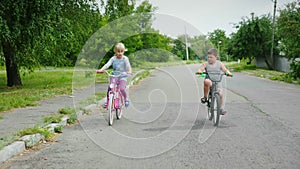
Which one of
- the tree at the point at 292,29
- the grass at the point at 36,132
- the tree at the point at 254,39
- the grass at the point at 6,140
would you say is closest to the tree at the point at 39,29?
the grass at the point at 36,132

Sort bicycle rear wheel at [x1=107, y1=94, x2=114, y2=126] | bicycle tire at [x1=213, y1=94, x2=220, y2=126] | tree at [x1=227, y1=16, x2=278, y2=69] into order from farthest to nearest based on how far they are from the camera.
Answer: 1. tree at [x1=227, y1=16, x2=278, y2=69]
2. bicycle rear wheel at [x1=107, y1=94, x2=114, y2=126]
3. bicycle tire at [x1=213, y1=94, x2=220, y2=126]

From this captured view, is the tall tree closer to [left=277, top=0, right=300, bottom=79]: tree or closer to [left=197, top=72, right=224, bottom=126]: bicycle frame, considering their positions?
[left=197, top=72, right=224, bottom=126]: bicycle frame

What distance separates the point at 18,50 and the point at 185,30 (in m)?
10.1

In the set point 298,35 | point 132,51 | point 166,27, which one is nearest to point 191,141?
point 166,27

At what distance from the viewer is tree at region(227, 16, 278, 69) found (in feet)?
133

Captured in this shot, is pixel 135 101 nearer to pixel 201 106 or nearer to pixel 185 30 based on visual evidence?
pixel 201 106

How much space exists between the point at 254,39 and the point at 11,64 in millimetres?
29997

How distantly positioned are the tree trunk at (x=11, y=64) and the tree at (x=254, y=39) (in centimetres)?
2874

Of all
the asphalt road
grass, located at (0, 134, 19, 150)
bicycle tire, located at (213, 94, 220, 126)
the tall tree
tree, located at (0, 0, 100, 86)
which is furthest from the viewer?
tree, located at (0, 0, 100, 86)

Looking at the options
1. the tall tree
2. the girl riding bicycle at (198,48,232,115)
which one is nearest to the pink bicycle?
the girl riding bicycle at (198,48,232,115)

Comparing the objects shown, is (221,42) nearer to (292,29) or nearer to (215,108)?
(292,29)

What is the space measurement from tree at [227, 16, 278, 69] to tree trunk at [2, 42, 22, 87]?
28.7m

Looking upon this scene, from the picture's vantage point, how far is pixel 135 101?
12.4 meters

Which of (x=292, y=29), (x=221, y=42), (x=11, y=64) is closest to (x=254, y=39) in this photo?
(x=221, y=42)
